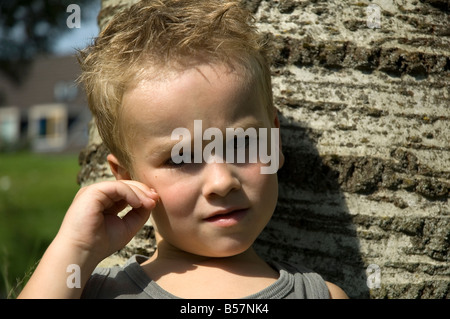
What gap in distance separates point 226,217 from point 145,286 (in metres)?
0.34

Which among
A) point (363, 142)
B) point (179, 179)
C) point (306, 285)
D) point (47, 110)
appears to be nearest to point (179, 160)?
point (179, 179)

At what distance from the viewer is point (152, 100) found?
1771 millimetres

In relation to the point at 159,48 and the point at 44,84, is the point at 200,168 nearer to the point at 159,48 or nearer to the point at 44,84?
the point at 159,48

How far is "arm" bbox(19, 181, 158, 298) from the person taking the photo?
1.64 m

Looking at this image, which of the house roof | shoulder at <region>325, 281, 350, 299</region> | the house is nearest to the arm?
shoulder at <region>325, 281, 350, 299</region>

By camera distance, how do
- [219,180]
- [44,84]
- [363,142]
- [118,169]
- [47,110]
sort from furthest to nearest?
[44,84] → [47,110] → [363,142] → [118,169] → [219,180]

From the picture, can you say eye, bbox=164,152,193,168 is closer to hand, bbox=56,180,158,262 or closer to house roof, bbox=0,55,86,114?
hand, bbox=56,180,158,262

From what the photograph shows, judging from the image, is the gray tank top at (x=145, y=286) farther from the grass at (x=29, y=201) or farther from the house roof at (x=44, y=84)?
the house roof at (x=44, y=84)

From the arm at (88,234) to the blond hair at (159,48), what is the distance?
17cm

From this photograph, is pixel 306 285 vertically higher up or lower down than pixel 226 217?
lower down

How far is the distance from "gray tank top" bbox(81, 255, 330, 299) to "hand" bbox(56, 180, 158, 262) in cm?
10

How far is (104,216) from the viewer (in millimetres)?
1856

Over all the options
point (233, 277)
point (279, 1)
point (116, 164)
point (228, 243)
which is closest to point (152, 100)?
point (116, 164)
